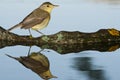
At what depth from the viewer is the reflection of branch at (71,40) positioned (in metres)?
11.6

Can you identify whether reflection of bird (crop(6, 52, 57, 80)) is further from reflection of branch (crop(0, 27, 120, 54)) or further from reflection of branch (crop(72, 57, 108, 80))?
reflection of branch (crop(0, 27, 120, 54))

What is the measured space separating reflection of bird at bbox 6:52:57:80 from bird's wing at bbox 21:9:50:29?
1.10m

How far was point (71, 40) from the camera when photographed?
11.7 metres

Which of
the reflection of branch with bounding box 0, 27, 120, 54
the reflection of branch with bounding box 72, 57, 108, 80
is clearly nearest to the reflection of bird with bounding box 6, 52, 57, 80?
the reflection of branch with bounding box 72, 57, 108, 80

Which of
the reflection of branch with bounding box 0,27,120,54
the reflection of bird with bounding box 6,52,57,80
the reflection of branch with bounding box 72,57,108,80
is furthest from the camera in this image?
the reflection of branch with bounding box 0,27,120,54

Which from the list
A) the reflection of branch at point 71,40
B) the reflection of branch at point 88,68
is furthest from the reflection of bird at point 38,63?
the reflection of branch at point 71,40

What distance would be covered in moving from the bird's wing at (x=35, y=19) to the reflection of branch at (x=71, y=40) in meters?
0.33

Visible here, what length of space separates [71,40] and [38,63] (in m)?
2.23

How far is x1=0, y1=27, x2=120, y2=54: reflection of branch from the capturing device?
1157 centimetres

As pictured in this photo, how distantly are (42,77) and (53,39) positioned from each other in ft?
11.1

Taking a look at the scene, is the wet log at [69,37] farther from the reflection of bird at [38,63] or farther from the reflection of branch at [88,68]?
the reflection of branch at [88,68]

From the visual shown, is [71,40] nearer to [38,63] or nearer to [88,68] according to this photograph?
[38,63]

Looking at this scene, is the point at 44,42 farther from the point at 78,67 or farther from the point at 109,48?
the point at 78,67

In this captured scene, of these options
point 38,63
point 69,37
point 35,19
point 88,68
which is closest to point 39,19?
point 35,19
